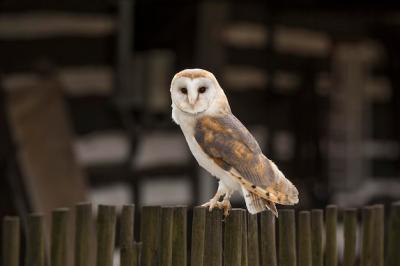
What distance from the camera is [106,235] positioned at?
3.86m

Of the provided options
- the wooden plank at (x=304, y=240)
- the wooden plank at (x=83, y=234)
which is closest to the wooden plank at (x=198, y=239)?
the wooden plank at (x=83, y=234)

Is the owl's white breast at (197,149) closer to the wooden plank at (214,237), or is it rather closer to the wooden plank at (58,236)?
the wooden plank at (214,237)

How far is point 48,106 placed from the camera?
7.61 m

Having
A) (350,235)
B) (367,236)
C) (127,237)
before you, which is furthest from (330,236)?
(127,237)

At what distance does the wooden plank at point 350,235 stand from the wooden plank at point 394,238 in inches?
11.4

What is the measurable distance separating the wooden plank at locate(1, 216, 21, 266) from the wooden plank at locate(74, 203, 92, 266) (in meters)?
0.23

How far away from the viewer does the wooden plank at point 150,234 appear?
387 centimetres

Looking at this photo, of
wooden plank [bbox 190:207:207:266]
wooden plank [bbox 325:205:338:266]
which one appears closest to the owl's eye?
wooden plank [bbox 190:207:207:266]

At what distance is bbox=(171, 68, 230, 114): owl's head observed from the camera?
3.62 m

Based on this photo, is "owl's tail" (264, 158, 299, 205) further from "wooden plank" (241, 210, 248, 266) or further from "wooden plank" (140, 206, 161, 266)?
"wooden plank" (140, 206, 161, 266)

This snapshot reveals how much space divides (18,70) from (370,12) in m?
3.81

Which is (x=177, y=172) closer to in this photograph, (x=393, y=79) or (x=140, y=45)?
(x=140, y=45)

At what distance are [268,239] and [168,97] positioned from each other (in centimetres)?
475

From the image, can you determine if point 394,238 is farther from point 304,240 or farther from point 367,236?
point 304,240
